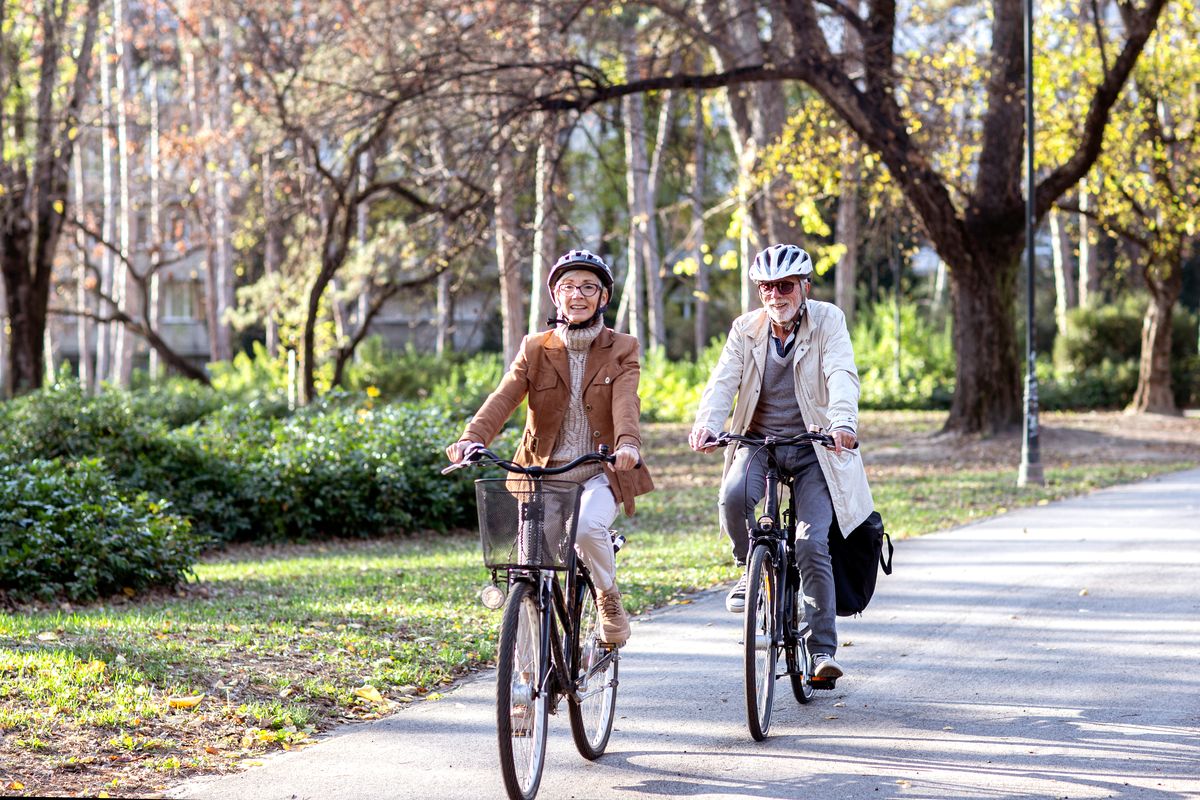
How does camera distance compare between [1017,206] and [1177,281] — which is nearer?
[1017,206]

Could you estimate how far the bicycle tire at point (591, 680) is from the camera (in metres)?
5.60

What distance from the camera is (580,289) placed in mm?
5734

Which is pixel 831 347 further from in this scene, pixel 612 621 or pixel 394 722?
pixel 394 722

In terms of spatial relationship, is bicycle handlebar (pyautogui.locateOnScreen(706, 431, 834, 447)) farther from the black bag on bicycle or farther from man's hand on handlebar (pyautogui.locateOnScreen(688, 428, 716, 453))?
the black bag on bicycle

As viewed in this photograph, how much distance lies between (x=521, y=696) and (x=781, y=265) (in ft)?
7.61

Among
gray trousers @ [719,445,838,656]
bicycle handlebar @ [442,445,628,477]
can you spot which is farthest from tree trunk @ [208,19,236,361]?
bicycle handlebar @ [442,445,628,477]

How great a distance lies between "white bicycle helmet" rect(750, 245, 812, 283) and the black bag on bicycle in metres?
1.13

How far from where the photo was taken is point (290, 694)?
22.3 feet

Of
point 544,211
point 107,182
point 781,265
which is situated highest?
point 107,182

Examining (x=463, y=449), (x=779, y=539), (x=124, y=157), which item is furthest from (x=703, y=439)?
(x=124, y=157)

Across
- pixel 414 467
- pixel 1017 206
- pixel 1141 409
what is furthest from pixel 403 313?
pixel 414 467

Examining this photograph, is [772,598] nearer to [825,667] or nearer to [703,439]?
[825,667]

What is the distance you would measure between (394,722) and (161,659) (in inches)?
57.4

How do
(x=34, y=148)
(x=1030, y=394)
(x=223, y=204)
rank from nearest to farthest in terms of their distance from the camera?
(x=1030, y=394), (x=34, y=148), (x=223, y=204)
